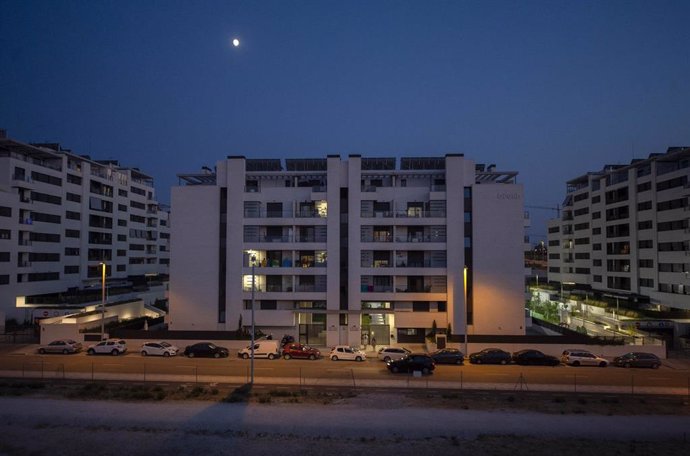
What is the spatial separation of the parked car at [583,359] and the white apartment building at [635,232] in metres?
23.7

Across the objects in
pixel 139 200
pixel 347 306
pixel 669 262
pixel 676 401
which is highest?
pixel 139 200

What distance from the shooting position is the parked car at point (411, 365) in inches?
1231

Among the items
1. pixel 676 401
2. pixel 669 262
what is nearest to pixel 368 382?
pixel 676 401

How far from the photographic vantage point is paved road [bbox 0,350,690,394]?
93.0ft

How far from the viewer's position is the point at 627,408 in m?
24.0

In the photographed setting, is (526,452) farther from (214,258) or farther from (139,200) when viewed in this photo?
(139,200)

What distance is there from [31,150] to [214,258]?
34.7 meters

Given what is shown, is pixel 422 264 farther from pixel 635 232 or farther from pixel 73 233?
pixel 73 233

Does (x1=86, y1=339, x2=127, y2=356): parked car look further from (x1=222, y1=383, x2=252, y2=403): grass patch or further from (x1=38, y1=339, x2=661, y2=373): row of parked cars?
(x1=222, y1=383, x2=252, y2=403): grass patch

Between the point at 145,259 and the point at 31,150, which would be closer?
the point at 31,150

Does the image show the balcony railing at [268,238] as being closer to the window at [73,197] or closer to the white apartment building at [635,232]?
the window at [73,197]

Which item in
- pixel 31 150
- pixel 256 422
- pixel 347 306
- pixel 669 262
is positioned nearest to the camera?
pixel 256 422

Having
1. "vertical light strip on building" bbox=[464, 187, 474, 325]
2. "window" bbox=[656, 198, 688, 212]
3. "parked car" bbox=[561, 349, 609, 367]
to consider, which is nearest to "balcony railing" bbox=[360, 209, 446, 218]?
"vertical light strip on building" bbox=[464, 187, 474, 325]

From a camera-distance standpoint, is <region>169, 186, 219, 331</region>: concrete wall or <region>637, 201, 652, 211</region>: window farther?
<region>637, 201, 652, 211</region>: window
